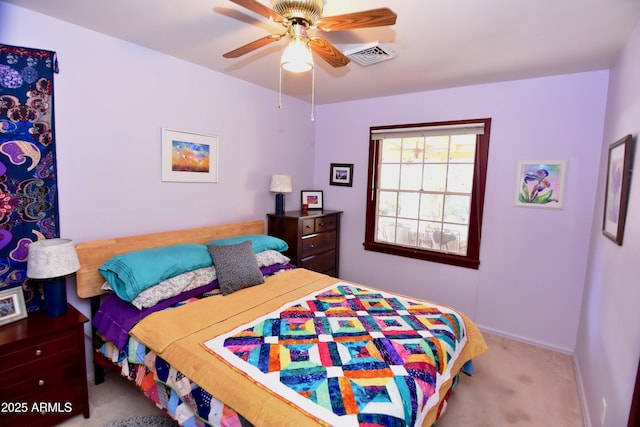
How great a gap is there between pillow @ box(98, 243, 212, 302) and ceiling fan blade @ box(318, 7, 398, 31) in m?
1.71

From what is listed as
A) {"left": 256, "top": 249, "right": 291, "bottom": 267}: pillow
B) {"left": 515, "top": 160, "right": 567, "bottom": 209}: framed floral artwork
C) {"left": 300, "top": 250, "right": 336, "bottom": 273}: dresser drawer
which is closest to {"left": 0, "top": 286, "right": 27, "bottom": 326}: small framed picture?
{"left": 256, "top": 249, "right": 291, "bottom": 267}: pillow

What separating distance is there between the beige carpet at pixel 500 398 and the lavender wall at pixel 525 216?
0.48 m

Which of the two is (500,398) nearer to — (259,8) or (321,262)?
(321,262)

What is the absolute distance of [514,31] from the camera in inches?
77.1

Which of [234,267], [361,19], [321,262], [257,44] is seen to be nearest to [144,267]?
[234,267]

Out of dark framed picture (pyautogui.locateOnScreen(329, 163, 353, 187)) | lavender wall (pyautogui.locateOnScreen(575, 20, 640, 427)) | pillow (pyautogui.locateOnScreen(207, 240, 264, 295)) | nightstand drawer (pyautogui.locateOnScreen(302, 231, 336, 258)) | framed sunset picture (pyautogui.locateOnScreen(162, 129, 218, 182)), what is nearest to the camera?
lavender wall (pyautogui.locateOnScreen(575, 20, 640, 427))

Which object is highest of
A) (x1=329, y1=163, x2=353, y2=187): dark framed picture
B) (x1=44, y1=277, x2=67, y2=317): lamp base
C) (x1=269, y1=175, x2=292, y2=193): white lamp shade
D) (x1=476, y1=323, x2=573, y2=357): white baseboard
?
(x1=329, y1=163, x2=353, y2=187): dark framed picture

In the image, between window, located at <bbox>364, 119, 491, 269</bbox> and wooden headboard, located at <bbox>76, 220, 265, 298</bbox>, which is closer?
wooden headboard, located at <bbox>76, 220, 265, 298</bbox>

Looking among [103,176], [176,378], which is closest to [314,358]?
[176,378]

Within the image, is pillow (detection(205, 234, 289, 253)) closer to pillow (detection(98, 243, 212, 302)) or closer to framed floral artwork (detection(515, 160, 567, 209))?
pillow (detection(98, 243, 212, 302))

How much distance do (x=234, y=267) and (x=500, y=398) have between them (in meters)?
2.10

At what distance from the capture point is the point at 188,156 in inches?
109

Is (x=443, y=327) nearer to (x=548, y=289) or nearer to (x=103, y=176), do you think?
(x=548, y=289)

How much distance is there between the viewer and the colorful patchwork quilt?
1261 millimetres
